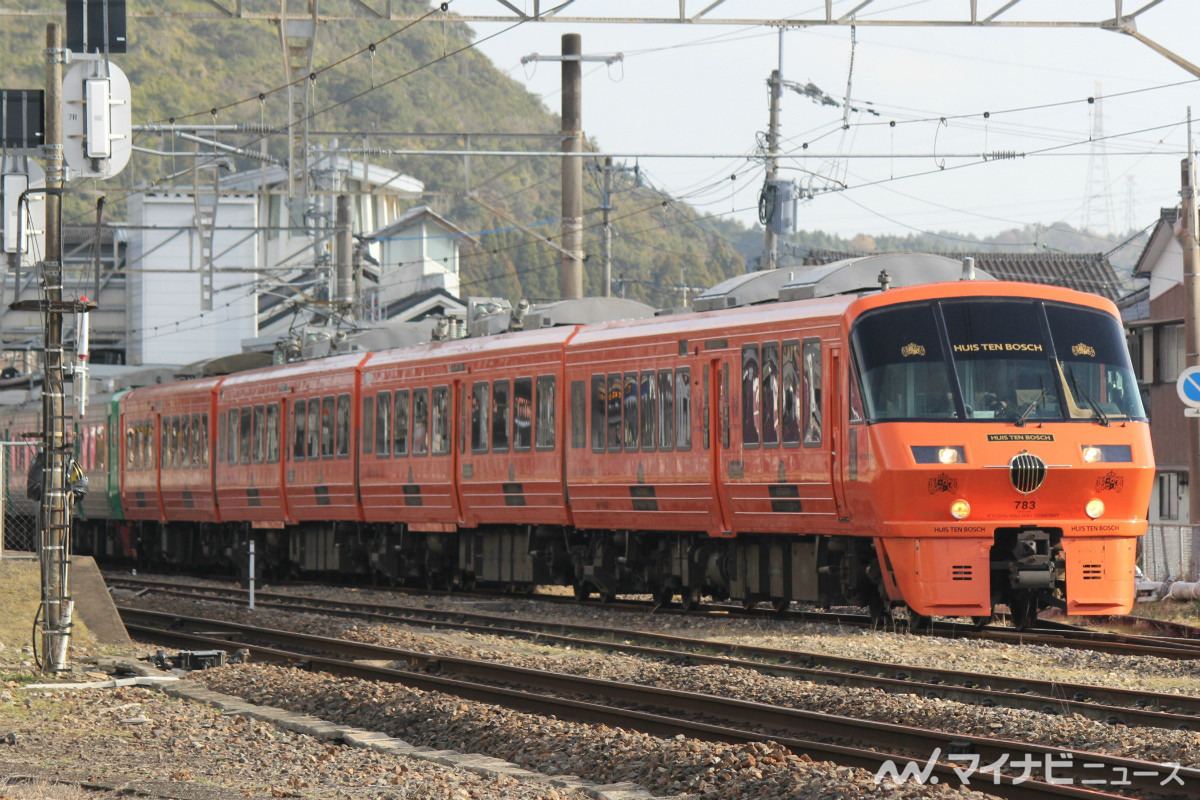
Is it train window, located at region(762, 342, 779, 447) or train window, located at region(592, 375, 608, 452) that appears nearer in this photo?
train window, located at region(762, 342, 779, 447)

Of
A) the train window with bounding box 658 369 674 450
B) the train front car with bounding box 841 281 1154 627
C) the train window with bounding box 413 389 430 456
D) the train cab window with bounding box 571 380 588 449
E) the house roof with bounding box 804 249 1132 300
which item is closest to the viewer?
the train front car with bounding box 841 281 1154 627

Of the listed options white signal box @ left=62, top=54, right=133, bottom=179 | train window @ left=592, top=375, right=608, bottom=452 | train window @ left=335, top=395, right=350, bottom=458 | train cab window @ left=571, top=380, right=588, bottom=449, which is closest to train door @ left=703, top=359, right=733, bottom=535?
train window @ left=592, top=375, right=608, bottom=452

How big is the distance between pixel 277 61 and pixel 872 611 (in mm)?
117107

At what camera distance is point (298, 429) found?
25.8m

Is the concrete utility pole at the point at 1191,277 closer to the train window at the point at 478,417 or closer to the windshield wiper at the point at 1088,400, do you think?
the windshield wiper at the point at 1088,400

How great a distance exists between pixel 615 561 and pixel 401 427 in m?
4.66

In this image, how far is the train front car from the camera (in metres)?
14.1

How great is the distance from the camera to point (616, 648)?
571 inches

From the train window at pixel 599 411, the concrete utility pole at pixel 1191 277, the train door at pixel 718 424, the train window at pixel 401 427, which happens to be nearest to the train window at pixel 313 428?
the train window at pixel 401 427

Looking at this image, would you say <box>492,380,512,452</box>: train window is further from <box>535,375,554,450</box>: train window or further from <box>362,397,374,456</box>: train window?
<box>362,397,374,456</box>: train window

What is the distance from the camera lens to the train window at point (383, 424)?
75.9 feet

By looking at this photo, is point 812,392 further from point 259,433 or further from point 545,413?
point 259,433

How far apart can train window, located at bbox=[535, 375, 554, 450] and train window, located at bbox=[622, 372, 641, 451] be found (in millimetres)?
1568

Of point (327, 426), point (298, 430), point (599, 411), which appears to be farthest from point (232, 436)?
point (599, 411)
